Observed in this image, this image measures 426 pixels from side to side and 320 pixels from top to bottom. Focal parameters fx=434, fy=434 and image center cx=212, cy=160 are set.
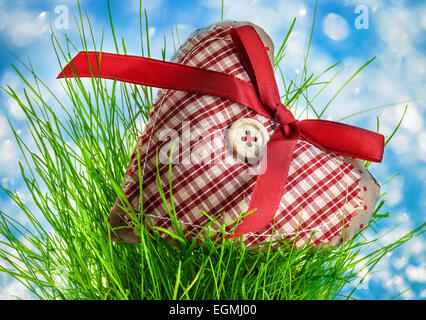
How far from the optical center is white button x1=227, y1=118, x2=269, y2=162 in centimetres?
50

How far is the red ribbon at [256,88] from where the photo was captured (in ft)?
1.69

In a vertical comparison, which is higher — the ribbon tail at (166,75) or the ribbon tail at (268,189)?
the ribbon tail at (166,75)

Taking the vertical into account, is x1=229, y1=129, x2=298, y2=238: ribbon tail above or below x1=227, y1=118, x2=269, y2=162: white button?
below

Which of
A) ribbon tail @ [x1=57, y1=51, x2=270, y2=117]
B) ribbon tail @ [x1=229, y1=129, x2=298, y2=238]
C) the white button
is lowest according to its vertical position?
ribbon tail @ [x1=229, y1=129, x2=298, y2=238]

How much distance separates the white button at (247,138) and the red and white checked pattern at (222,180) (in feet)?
0.03

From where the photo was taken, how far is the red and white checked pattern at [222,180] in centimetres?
49

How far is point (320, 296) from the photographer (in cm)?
59

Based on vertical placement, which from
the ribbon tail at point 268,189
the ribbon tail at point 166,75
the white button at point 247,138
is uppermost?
the ribbon tail at point 166,75

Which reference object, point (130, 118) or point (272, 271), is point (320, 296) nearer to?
point (272, 271)

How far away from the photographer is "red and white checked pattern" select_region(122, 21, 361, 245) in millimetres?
488

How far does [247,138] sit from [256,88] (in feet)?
0.24

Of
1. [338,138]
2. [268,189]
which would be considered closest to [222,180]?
[268,189]
